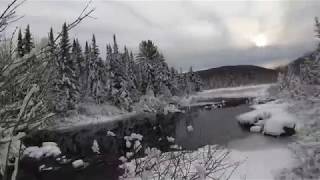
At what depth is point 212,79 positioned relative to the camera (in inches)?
6944

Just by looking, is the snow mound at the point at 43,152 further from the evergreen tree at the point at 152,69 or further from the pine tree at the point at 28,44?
the evergreen tree at the point at 152,69

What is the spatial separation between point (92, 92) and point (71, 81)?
8.53 m

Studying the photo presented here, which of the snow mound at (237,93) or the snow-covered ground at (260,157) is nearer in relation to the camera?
the snow-covered ground at (260,157)

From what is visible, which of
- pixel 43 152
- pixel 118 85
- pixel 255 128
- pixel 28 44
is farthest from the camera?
pixel 118 85

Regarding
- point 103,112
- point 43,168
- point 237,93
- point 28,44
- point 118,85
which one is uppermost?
point 28,44

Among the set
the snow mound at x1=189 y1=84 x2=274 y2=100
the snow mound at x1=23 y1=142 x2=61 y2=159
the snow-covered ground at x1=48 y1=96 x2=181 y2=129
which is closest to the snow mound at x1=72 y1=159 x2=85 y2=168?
the snow mound at x1=23 y1=142 x2=61 y2=159

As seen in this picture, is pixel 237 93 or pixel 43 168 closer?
pixel 43 168

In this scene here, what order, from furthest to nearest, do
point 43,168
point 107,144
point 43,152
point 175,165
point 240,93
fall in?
1. point 240,93
2. point 107,144
3. point 43,152
4. point 43,168
5. point 175,165

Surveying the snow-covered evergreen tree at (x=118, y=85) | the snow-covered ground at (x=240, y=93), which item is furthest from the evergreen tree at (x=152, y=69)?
the snow-covered ground at (x=240, y=93)

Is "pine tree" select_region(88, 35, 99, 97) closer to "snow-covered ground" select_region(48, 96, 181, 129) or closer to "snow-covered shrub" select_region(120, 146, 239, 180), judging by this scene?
"snow-covered ground" select_region(48, 96, 181, 129)

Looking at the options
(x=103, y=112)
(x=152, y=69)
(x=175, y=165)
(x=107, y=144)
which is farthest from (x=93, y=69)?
(x=175, y=165)

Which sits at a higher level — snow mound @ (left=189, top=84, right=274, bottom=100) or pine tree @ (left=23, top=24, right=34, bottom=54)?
pine tree @ (left=23, top=24, right=34, bottom=54)

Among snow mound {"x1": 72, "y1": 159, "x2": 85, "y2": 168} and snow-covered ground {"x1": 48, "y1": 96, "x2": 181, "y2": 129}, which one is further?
snow-covered ground {"x1": 48, "y1": 96, "x2": 181, "y2": 129}

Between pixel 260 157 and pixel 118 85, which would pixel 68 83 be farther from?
pixel 260 157
